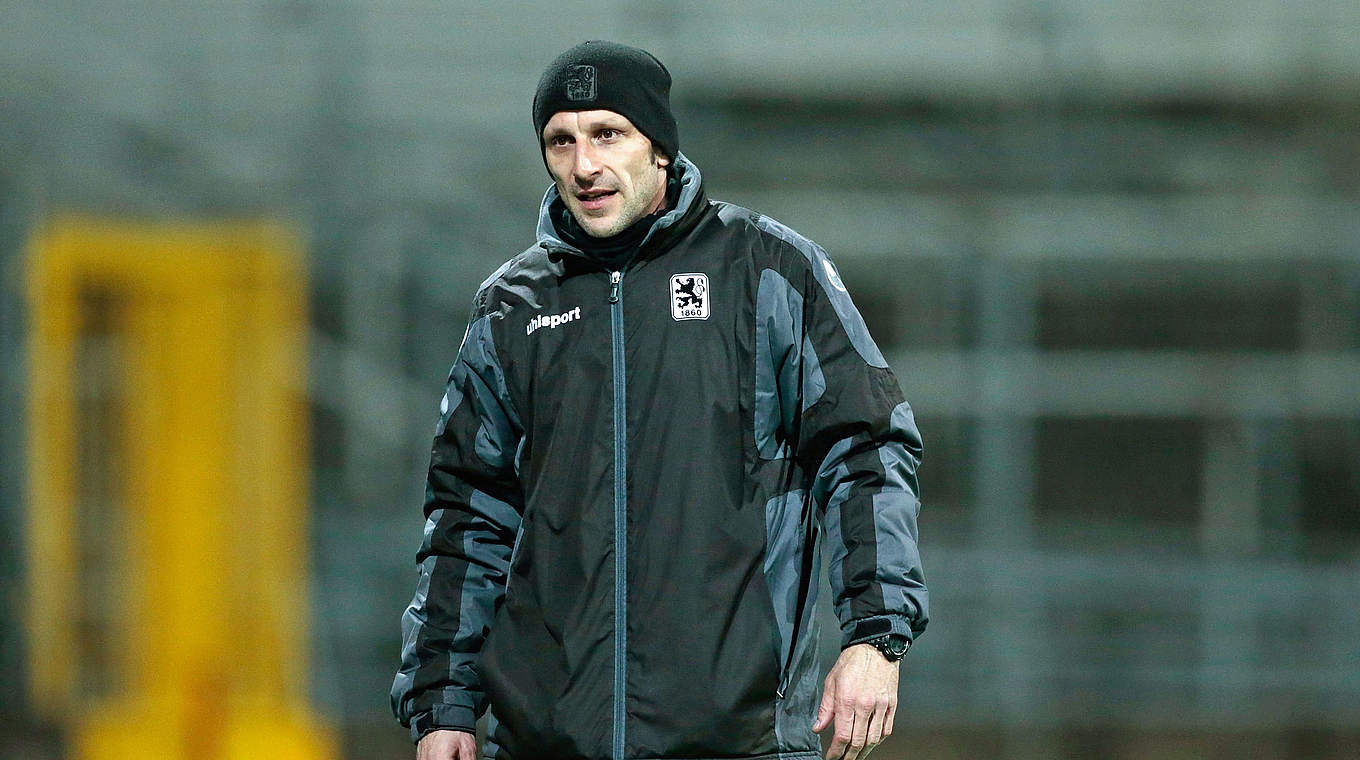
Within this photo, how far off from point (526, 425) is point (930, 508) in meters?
9.54

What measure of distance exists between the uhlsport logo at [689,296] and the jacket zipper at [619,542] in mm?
57

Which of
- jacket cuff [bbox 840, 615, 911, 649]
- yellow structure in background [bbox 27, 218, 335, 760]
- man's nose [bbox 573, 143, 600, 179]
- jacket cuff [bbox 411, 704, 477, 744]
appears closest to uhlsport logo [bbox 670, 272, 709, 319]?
man's nose [bbox 573, 143, 600, 179]

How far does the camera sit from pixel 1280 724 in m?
6.82

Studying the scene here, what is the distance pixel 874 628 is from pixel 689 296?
361 mm

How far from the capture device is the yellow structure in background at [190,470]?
697cm

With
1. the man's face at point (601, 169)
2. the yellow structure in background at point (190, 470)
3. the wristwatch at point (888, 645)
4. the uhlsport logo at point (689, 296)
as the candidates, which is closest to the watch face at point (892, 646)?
the wristwatch at point (888, 645)

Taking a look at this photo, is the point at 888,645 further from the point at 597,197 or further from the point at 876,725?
the point at 597,197

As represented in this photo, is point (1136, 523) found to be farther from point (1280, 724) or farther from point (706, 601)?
point (706, 601)

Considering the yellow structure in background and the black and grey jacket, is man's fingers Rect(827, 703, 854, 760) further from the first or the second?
the yellow structure in background

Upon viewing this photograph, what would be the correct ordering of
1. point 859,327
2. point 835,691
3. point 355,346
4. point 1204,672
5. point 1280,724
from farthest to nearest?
1. point 355,346
2. point 1204,672
3. point 1280,724
4. point 859,327
5. point 835,691

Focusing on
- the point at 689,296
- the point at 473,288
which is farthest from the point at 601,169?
the point at 473,288

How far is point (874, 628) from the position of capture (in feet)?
5.71

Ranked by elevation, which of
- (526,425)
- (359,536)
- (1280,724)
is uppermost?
(526,425)

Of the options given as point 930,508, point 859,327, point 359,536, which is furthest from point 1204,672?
point 859,327
